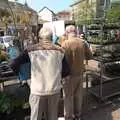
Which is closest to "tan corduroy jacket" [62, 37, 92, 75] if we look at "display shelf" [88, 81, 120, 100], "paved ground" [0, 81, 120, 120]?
"paved ground" [0, 81, 120, 120]

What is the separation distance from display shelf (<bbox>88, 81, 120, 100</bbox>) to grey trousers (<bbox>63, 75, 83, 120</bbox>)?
3.25ft

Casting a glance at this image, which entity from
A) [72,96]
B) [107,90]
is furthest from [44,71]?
[107,90]

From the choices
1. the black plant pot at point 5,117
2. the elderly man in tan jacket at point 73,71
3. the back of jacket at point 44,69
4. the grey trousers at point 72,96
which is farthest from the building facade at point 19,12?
the black plant pot at point 5,117

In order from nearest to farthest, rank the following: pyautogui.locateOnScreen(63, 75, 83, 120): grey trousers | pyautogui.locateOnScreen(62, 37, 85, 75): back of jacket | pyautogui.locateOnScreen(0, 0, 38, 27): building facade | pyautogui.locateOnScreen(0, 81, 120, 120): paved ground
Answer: pyautogui.locateOnScreen(62, 37, 85, 75): back of jacket
pyautogui.locateOnScreen(63, 75, 83, 120): grey trousers
pyautogui.locateOnScreen(0, 0, 38, 27): building facade
pyautogui.locateOnScreen(0, 81, 120, 120): paved ground

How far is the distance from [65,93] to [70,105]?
243 mm

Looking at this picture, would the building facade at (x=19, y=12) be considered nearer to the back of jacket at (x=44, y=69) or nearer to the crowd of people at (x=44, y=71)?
the crowd of people at (x=44, y=71)

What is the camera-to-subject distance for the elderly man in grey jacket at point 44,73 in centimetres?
311

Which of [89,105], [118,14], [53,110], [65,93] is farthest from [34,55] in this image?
[118,14]

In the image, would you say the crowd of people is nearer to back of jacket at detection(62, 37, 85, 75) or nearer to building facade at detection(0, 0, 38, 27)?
back of jacket at detection(62, 37, 85, 75)

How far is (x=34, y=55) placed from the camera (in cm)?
A: 311

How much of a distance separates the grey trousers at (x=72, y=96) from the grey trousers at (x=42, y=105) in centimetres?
85

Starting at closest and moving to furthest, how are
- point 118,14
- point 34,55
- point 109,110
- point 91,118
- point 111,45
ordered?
1. point 34,55
2. point 91,118
3. point 109,110
4. point 111,45
5. point 118,14

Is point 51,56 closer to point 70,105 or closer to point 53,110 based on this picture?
point 53,110

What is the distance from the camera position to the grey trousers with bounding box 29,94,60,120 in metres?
3.18
